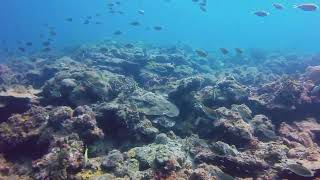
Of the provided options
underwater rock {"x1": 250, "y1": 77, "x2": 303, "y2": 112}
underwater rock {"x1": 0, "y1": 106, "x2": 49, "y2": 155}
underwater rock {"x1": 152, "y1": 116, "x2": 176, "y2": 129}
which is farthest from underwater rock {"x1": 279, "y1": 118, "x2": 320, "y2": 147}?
underwater rock {"x1": 0, "y1": 106, "x2": 49, "y2": 155}

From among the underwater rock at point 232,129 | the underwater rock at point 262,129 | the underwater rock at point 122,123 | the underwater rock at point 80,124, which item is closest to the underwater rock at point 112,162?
the underwater rock at point 80,124

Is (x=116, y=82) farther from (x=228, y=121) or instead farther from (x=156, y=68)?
(x=156, y=68)

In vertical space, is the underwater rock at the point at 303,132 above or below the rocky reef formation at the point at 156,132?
below

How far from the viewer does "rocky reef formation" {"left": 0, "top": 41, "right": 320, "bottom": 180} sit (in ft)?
28.4

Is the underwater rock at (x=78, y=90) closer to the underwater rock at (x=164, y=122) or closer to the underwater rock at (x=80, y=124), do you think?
the underwater rock at (x=80, y=124)

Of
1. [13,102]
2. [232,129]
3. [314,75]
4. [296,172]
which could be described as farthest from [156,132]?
[314,75]

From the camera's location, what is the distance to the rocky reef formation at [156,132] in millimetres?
8648

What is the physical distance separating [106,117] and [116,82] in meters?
4.03

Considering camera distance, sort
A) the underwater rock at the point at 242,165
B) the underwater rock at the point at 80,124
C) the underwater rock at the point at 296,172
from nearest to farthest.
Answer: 1. the underwater rock at the point at 296,172
2. the underwater rock at the point at 242,165
3. the underwater rock at the point at 80,124

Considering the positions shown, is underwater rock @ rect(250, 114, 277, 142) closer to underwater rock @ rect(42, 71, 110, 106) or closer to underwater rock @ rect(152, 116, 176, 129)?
underwater rock @ rect(152, 116, 176, 129)

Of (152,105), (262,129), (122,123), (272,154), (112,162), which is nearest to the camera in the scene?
(112,162)

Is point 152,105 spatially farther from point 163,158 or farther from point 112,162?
point 163,158

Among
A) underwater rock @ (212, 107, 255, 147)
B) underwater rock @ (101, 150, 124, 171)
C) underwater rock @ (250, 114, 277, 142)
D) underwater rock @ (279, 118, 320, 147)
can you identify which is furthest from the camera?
underwater rock @ (279, 118, 320, 147)

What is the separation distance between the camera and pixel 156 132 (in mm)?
11383
